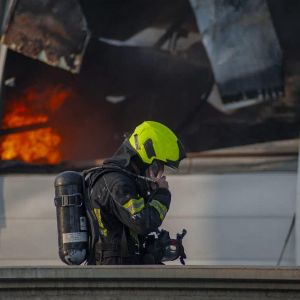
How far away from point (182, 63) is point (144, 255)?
8.69 feet

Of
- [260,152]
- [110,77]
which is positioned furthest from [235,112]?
[110,77]

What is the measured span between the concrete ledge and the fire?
3.16 metres

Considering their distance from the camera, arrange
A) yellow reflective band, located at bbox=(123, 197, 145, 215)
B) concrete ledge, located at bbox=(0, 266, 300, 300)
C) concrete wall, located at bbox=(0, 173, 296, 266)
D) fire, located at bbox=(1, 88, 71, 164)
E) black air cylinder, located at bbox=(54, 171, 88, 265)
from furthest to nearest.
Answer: fire, located at bbox=(1, 88, 71, 164), concrete wall, located at bbox=(0, 173, 296, 266), black air cylinder, located at bbox=(54, 171, 88, 265), yellow reflective band, located at bbox=(123, 197, 145, 215), concrete ledge, located at bbox=(0, 266, 300, 300)

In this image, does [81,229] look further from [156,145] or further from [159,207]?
[156,145]

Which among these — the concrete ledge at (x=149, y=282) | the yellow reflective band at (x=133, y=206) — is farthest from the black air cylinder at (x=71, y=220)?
the concrete ledge at (x=149, y=282)

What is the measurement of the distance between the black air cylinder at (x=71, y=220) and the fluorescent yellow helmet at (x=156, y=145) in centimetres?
29

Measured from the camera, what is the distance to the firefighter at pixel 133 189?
4.59 m

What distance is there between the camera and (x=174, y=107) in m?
7.16

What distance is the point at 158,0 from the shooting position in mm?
7164

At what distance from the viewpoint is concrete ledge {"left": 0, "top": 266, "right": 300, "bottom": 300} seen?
405cm

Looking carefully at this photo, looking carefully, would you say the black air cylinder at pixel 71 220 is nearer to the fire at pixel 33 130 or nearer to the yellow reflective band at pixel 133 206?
the yellow reflective band at pixel 133 206

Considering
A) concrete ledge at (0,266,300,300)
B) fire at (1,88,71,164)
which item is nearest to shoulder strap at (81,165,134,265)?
concrete ledge at (0,266,300,300)

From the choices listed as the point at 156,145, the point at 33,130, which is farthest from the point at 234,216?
the point at 156,145

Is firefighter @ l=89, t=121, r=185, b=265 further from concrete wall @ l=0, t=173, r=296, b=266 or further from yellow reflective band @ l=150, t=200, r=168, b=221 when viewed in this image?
concrete wall @ l=0, t=173, r=296, b=266
